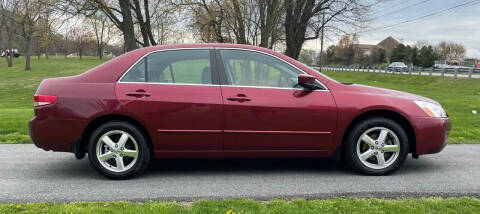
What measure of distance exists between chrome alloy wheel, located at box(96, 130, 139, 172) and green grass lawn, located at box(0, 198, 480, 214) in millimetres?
773

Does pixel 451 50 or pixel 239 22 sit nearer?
pixel 239 22

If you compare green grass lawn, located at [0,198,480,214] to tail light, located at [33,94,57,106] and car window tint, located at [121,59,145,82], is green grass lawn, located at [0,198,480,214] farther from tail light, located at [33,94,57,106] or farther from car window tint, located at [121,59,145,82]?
car window tint, located at [121,59,145,82]

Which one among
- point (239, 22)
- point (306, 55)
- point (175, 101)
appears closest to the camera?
point (175, 101)

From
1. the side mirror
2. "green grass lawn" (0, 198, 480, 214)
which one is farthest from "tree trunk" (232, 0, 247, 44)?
Result: "green grass lawn" (0, 198, 480, 214)

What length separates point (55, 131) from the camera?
3988mm

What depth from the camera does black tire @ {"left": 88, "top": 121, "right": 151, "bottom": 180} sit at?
13.1 ft

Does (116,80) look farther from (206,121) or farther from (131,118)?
(206,121)

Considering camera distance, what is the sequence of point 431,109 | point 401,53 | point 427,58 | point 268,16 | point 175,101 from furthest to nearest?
point 401,53
point 427,58
point 268,16
point 431,109
point 175,101

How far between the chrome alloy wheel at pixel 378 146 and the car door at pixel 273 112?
421mm

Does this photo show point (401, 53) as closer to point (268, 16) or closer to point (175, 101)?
point (268, 16)

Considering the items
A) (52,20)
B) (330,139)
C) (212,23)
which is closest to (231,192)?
(330,139)

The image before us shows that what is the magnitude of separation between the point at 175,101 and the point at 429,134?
2902 mm

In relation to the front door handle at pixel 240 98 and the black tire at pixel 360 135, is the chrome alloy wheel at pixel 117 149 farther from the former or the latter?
the black tire at pixel 360 135

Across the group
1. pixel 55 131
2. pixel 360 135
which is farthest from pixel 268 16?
pixel 55 131
